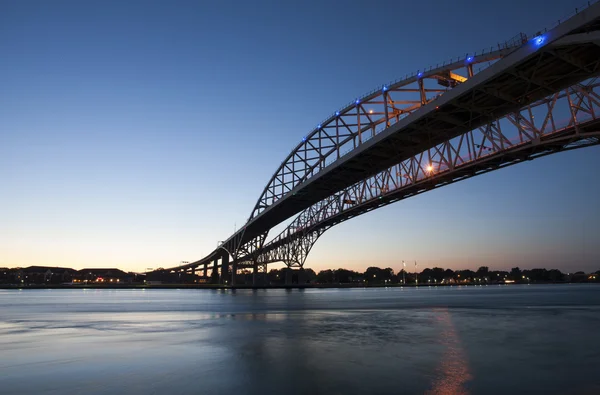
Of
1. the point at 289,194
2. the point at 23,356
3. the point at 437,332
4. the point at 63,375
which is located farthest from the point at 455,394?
the point at 289,194

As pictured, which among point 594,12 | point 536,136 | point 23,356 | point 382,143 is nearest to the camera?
point 23,356

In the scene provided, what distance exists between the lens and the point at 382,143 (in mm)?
38500

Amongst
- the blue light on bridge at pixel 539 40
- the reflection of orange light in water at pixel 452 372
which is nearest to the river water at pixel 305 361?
the reflection of orange light in water at pixel 452 372

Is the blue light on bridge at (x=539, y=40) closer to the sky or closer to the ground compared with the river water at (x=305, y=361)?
closer to the sky

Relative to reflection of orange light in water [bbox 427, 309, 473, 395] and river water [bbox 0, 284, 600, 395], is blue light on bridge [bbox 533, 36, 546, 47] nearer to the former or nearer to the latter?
river water [bbox 0, 284, 600, 395]

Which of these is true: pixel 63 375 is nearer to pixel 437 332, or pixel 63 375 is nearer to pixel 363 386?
pixel 363 386

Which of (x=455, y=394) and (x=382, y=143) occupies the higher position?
(x=382, y=143)

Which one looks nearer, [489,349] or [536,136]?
[489,349]

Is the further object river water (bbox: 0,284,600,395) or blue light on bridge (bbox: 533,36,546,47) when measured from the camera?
blue light on bridge (bbox: 533,36,546,47)

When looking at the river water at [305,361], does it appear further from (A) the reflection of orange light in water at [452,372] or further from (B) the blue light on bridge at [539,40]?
(B) the blue light on bridge at [539,40]

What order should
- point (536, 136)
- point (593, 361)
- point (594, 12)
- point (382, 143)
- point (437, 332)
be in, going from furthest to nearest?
1. point (382, 143)
2. point (536, 136)
3. point (594, 12)
4. point (437, 332)
5. point (593, 361)

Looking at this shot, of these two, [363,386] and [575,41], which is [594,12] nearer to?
[575,41]

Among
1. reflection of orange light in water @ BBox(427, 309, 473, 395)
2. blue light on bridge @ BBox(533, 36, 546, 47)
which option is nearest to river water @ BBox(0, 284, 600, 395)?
reflection of orange light in water @ BBox(427, 309, 473, 395)

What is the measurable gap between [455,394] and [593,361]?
4.81 metres
